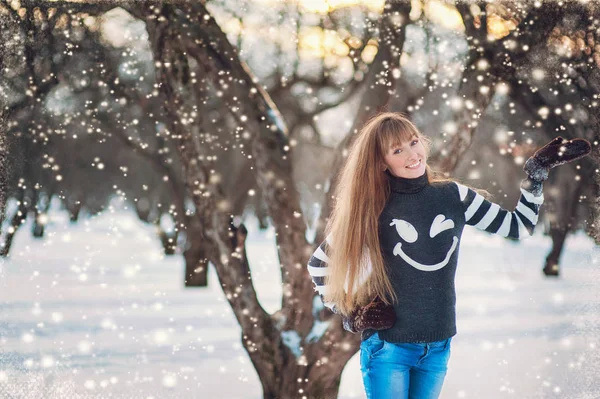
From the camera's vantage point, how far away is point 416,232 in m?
2.11

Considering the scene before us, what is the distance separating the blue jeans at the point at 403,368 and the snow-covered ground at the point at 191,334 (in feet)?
7.21

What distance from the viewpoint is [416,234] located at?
2109 millimetres

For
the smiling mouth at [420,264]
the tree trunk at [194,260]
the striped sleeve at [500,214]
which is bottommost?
the tree trunk at [194,260]

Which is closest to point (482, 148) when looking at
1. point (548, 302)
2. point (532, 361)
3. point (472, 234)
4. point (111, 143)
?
point (548, 302)

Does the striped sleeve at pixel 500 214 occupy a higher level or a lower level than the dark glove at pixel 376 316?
higher

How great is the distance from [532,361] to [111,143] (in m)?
5.82

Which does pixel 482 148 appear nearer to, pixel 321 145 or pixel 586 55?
pixel 321 145

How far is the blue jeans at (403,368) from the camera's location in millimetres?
2057

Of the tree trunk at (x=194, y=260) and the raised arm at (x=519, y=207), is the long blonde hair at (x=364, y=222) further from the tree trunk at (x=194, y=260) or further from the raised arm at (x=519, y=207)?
the tree trunk at (x=194, y=260)

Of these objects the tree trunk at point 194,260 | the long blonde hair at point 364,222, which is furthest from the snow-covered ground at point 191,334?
the long blonde hair at point 364,222

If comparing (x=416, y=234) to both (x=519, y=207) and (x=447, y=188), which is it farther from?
(x=519, y=207)

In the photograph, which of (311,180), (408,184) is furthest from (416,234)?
(311,180)

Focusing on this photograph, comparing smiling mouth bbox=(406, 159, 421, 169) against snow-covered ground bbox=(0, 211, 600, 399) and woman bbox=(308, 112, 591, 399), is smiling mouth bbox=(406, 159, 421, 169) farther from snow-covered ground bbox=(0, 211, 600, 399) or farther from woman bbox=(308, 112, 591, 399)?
snow-covered ground bbox=(0, 211, 600, 399)

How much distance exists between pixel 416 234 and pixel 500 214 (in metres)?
0.31
